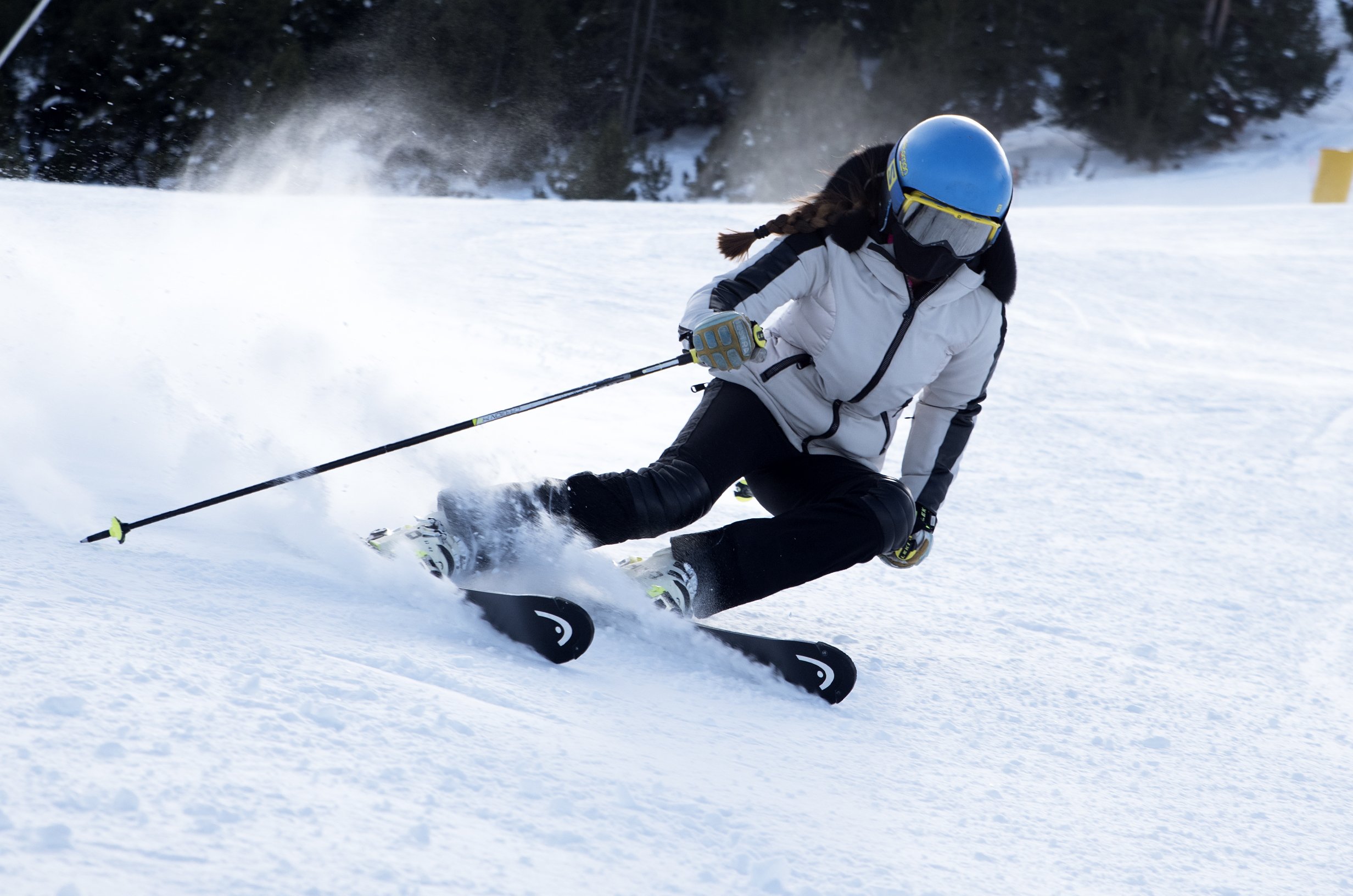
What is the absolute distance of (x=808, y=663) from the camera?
7.36ft

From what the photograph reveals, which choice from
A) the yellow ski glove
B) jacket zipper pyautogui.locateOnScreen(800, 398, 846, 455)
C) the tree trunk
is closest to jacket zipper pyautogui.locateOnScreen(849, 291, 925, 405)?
jacket zipper pyautogui.locateOnScreen(800, 398, 846, 455)

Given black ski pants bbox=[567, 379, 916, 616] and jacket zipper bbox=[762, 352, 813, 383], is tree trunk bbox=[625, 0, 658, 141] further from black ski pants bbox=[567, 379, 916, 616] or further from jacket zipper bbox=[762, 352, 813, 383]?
black ski pants bbox=[567, 379, 916, 616]

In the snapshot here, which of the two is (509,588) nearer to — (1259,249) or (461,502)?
(461,502)

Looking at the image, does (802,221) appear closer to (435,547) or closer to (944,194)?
(944,194)

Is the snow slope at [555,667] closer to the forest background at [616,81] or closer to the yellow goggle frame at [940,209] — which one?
the yellow goggle frame at [940,209]

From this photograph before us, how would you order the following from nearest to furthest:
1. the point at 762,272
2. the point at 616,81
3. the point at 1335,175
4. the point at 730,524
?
the point at 730,524
the point at 762,272
the point at 1335,175
the point at 616,81

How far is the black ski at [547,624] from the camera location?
2.06 m

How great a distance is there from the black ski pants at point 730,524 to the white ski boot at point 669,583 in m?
0.02

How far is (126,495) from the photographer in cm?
246

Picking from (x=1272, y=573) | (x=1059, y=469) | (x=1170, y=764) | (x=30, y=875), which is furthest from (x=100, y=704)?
(x=1059, y=469)

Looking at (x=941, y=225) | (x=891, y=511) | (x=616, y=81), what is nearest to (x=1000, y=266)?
(x=941, y=225)

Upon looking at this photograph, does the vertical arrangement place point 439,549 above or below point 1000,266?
below

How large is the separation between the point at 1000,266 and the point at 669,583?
1.09 m

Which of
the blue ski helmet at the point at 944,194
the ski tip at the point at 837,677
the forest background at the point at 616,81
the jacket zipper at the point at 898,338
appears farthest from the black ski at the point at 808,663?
the forest background at the point at 616,81
